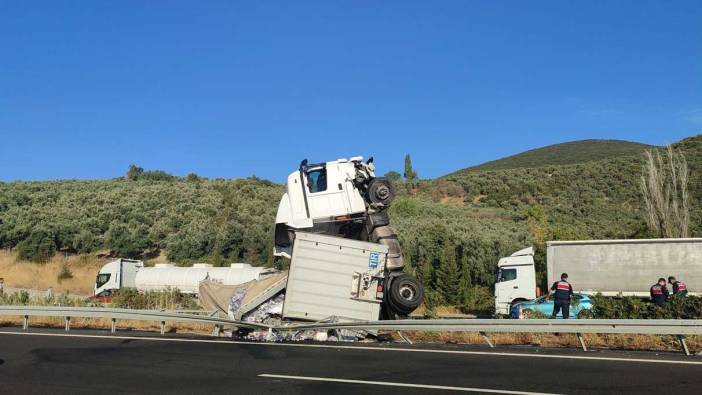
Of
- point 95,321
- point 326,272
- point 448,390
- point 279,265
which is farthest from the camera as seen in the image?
point 279,265

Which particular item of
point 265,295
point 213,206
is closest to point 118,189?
point 213,206

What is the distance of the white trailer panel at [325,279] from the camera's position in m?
13.8

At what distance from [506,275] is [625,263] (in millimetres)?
4638

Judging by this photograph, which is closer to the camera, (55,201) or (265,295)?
(265,295)

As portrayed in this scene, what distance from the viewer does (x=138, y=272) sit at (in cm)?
3659

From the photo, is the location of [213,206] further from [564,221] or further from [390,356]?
[390,356]

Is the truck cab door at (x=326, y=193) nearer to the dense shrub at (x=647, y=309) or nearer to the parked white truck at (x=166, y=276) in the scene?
the dense shrub at (x=647, y=309)

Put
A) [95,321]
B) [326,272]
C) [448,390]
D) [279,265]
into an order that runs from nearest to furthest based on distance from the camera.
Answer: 1. [448,390]
2. [326,272]
3. [95,321]
4. [279,265]

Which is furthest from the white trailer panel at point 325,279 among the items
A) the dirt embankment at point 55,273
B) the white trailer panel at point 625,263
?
the dirt embankment at point 55,273

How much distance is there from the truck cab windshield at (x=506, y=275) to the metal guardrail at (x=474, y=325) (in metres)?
14.6

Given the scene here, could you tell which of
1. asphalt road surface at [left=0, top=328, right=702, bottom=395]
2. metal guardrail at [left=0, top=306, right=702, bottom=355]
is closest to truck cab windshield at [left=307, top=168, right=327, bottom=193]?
metal guardrail at [left=0, top=306, right=702, bottom=355]

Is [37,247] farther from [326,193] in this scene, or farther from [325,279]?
[325,279]

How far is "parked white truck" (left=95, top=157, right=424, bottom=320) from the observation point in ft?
45.5

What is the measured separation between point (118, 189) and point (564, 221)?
44.9 metres
